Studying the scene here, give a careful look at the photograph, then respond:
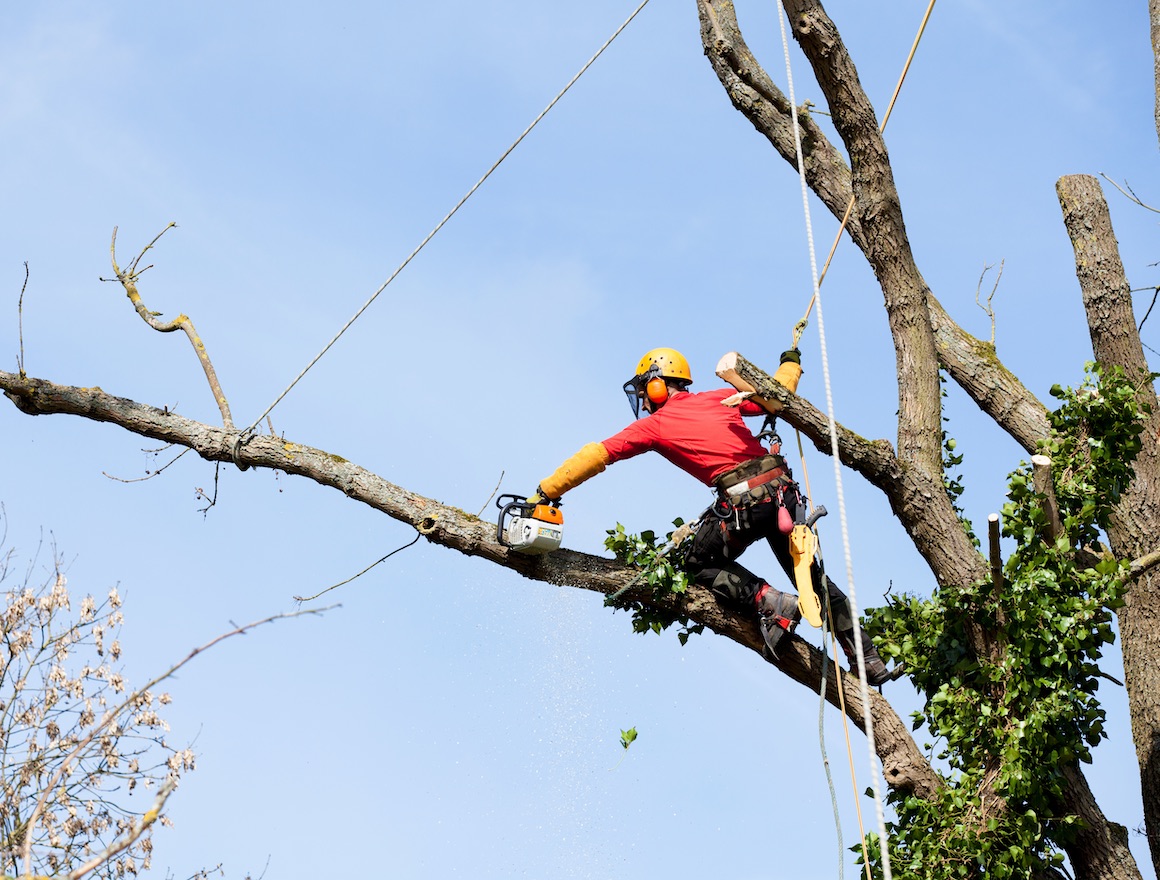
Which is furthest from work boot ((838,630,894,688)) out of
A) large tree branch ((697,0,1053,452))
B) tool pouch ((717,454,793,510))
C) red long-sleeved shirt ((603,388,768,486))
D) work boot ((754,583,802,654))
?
large tree branch ((697,0,1053,452))

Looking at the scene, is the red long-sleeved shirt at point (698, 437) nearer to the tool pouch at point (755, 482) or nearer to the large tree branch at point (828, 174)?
the tool pouch at point (755, 482)

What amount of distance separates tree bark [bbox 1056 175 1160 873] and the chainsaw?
9.82 ft

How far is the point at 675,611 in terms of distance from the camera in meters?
6.21

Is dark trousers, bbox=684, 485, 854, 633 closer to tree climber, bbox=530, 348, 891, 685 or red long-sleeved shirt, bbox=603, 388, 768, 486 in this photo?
tree climber, bbox=530, 348, 891, 685

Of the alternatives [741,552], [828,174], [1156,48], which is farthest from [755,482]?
[1156,48]

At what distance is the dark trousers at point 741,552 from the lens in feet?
19.9

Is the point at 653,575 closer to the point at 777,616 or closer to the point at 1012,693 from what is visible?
the point at 777,616

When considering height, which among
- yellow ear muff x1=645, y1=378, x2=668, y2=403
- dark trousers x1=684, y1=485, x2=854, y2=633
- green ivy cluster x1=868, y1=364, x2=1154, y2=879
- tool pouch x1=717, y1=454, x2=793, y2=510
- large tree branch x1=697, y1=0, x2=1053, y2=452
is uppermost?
large tree branch x1=697, y1=0, x2=1053, y2=452

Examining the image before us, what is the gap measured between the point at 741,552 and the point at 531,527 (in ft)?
3.42

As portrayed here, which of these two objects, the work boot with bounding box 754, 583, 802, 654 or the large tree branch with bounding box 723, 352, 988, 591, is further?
the work boot with bounding box 754, 583, 802, 654

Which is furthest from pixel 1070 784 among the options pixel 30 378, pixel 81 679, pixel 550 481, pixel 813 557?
pixel 81 679

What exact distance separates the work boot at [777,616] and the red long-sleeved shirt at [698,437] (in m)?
0.66

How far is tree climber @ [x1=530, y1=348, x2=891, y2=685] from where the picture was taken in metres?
6.07

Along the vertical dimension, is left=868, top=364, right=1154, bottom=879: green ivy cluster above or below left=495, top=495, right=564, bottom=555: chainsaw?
below
